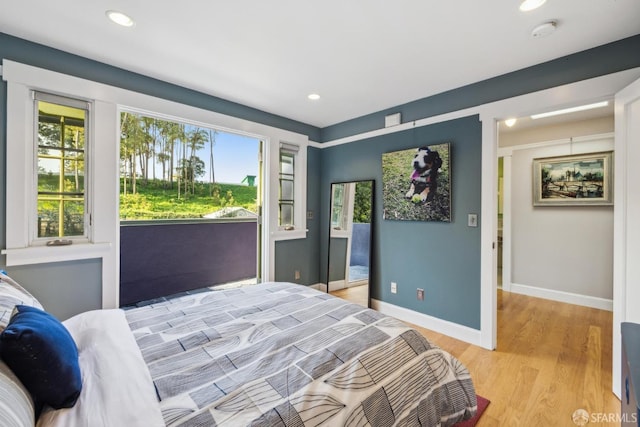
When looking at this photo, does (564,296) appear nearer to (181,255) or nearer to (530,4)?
(530,4)

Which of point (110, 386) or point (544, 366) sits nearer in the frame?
point (110, 386)

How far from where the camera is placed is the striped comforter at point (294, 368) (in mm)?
961

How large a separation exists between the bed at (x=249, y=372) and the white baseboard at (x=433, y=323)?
1.37 meters

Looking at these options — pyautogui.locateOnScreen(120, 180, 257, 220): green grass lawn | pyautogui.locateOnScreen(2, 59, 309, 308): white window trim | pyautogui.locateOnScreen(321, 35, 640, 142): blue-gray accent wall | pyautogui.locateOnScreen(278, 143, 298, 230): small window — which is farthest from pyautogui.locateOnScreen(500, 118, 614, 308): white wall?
pyautogui.locateOnScreen(120, 180, 257, 220): green grass lawn

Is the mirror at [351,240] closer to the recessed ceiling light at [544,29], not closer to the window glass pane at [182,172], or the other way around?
the window glass pane at [182,172]

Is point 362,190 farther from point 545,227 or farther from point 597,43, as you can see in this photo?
point 545,227

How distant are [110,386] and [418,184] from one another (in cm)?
292

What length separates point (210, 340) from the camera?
1.40m

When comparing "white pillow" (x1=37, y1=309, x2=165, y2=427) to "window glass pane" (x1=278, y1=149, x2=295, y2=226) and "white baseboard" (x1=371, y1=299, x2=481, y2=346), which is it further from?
"white baseboard" (x1=371, y1=299, x2=481, y2=346)

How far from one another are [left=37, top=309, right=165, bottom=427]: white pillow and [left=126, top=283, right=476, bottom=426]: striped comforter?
5 cm

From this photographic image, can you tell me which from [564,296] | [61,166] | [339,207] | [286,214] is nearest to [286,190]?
[286,214]

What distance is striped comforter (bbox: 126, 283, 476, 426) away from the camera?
96cm

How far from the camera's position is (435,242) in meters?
2.97

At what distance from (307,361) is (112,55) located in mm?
2738
